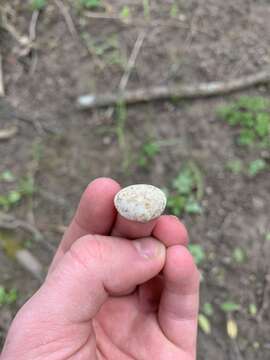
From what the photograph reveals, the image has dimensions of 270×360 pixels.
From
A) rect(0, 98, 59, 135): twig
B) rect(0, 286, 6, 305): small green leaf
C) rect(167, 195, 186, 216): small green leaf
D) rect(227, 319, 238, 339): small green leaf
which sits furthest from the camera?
rect(0, 98, 59, 135): twig

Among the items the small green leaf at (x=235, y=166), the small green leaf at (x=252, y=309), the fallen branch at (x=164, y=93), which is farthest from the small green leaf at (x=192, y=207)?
the fallen branch at (x=164, y=93)

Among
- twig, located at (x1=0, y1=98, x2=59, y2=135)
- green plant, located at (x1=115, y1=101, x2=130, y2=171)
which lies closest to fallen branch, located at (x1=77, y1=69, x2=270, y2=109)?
green plant, located at (x1=115, y1=101, x2=130, y2=171)

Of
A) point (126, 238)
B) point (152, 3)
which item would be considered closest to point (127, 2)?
point (152, 3)

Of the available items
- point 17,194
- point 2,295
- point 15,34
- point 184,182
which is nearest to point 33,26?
point 15,34

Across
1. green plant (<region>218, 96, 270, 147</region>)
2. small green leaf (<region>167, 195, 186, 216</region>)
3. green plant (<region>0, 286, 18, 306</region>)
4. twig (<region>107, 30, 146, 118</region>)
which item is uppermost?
twig (<region>107, 30, 146, 118</region>)

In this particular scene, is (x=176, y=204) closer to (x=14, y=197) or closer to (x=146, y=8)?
(x=14, y=197)

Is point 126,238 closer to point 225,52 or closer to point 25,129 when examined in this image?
point 25,129

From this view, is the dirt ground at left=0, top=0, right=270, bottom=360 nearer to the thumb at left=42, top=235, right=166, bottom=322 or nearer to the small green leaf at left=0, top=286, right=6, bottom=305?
the small green leaf at left=0, top=286, right=6, bottom=305
